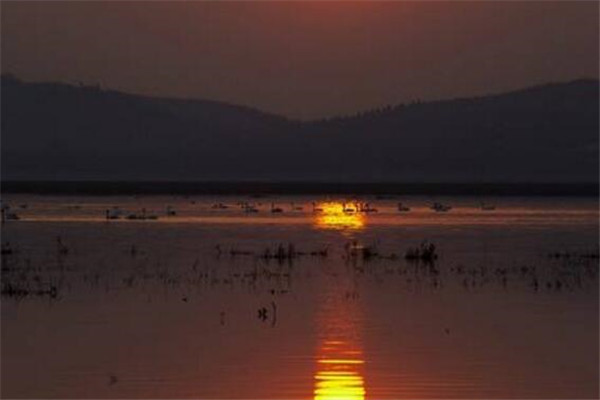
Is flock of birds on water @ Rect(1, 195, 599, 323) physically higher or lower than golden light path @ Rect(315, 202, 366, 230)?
lower

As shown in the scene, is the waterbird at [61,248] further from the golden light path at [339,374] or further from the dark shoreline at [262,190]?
the dark shoreline at [262,190]

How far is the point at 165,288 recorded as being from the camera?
997 inches

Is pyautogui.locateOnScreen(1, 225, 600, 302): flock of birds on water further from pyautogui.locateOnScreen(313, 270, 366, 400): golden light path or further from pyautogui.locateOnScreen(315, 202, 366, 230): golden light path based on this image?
pyautogui.locateOnScreen(315, 202, 366, 230): golden light path

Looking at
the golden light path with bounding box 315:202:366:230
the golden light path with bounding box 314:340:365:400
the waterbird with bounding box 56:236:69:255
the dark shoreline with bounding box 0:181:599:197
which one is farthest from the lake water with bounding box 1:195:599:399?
the dark shoreline with bounding box 0:181:599:197

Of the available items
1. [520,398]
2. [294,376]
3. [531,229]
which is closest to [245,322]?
[294,376]

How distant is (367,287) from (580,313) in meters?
4.84

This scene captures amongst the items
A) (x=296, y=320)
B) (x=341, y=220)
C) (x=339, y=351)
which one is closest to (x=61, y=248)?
(x=296, y=320)

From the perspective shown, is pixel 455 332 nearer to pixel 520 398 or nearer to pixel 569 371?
pixel 569 371

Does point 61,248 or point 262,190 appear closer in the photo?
point 61,248

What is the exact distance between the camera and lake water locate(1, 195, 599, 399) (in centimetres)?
1608

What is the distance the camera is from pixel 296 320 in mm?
20969

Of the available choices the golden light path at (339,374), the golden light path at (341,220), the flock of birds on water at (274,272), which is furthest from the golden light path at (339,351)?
the golden light path at (341,220)

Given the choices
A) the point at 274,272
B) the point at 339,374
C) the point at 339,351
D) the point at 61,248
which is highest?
the point at 61,248

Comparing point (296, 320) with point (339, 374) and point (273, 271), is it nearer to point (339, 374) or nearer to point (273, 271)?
point (339, 374)
